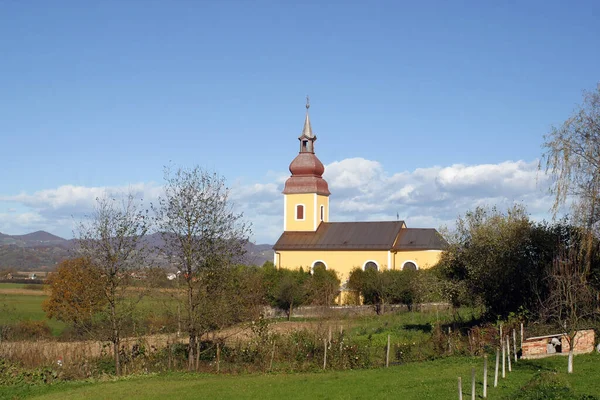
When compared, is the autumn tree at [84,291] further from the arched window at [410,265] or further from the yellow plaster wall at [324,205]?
the yellow plaster wall at [324,205]

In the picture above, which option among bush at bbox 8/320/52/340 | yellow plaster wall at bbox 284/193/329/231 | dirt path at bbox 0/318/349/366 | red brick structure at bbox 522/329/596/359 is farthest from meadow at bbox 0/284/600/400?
yellow plaster wall at bbox 284/193/329/231

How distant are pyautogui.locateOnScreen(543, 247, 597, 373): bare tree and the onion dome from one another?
42745mm

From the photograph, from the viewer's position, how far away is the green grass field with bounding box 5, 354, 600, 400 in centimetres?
1616

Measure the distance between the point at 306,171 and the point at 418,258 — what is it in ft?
46.3

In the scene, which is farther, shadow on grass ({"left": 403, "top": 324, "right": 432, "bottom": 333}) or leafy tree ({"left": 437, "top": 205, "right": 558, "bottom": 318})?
shadow on grass ({"left": 403, "top": 324, "right": 432, "bottom": 333})

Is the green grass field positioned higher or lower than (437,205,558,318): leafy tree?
lower

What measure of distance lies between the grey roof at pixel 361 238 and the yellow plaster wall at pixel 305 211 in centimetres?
64

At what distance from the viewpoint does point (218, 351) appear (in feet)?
74.8

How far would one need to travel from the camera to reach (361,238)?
62.2m

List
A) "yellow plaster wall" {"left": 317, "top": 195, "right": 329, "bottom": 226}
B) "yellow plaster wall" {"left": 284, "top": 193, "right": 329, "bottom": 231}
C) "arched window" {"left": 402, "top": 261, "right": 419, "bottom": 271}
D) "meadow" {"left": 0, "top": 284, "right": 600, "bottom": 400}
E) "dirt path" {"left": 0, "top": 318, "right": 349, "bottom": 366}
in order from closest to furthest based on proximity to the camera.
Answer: "meadow" {"left": 0, "top": 284, "right": 600, "bottom": 400}, "dirt path" {"left": 0, "top": 318, "right": 349, "bottom": 366}, "arched window" {"left": 402, "top": 261, "right": 419, "bottom": 271}, "yellow plaster wall" {"left": 284, "top": 193, "right": 329, "bottom": 231}, "yellow plaster wall" {"left": 317, "top": 195, "right": 329, "bottom": 226}

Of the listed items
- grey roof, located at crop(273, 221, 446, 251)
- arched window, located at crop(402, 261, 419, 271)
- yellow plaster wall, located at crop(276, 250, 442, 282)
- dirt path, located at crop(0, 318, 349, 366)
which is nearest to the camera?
dirt path, located at crop(0, 318, 349, 366)

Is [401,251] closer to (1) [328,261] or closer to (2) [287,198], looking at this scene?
(1) [328,261]

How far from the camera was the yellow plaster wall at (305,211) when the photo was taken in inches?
2559

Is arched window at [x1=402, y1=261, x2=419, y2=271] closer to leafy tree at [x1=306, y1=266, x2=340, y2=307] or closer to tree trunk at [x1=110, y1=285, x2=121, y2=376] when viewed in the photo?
leafy tree at [x1=306, y1=266, x2=340, y2=307]
